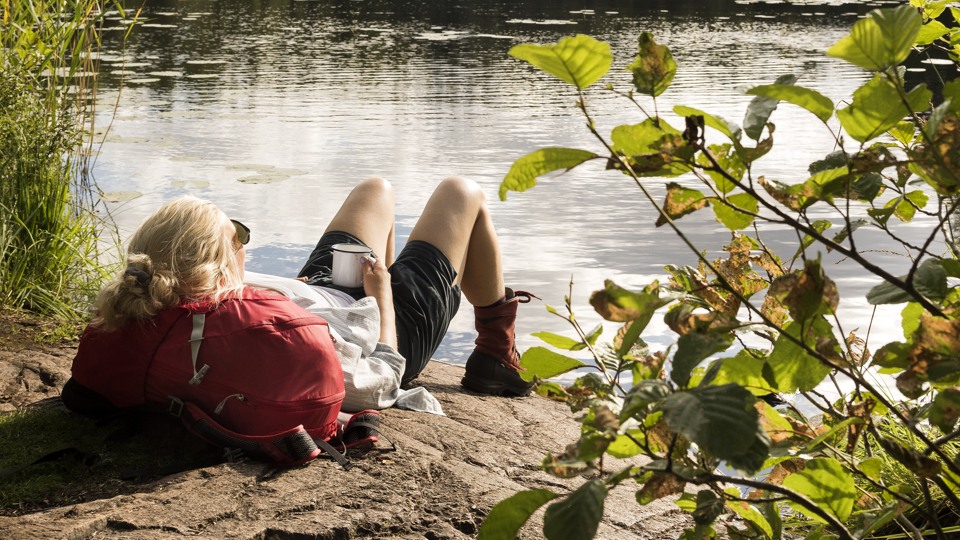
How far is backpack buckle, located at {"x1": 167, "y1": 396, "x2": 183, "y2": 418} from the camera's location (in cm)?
256

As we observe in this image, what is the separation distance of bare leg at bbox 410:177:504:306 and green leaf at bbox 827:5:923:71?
2720mm

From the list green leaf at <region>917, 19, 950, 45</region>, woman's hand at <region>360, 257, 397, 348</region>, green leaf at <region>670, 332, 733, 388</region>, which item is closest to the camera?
green leaf at <region>670, 332, 733, 388</region>

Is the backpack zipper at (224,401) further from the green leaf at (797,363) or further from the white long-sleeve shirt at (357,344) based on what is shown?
the green leaf at (797,363)

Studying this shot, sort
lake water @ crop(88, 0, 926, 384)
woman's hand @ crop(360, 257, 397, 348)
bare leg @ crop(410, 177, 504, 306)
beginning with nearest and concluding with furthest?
woman's hand @ crop(360, 257, 397, 348), bare leg @ crop(410, 177, 504, 306), lake water @ crop(88, 0, 926, 384)

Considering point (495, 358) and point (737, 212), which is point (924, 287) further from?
point (495, 358)

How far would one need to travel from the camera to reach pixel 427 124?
28.7 feet

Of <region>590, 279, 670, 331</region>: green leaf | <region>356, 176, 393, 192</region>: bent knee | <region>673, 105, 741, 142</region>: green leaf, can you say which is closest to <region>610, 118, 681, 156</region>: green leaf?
<region>673, 105, 741, 142</region>: green leaf

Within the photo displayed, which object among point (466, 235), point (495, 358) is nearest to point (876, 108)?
point (466, 235)

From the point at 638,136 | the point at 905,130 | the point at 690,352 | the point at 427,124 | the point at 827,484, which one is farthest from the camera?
the point at 427,124

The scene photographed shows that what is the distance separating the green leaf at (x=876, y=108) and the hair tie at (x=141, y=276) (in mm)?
1892

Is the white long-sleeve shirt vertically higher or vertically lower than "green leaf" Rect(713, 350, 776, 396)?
lower

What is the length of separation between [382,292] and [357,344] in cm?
31

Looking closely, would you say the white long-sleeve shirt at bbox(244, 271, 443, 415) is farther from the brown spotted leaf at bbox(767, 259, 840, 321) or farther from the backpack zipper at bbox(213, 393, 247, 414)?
the brown spotted leaf at bbox(767, 259, 840, 321)

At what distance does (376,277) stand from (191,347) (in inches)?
34.1
